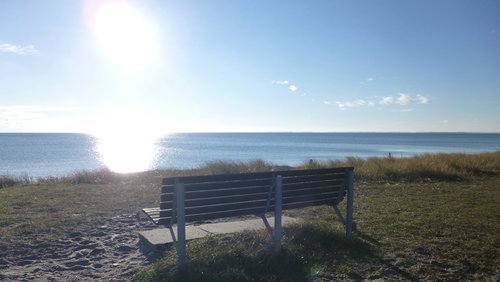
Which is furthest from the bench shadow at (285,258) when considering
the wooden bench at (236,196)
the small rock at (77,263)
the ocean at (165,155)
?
the ocean at (165,155)

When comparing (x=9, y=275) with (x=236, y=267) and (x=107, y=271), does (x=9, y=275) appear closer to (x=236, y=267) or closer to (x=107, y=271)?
(x=107, y=271)

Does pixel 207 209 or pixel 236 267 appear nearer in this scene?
pixel 236 267

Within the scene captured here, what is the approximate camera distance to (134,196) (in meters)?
10.8

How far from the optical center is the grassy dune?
466 centimetres

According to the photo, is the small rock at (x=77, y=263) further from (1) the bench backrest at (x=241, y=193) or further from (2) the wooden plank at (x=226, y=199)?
(2) the wooden plank at (x=226, y=199)

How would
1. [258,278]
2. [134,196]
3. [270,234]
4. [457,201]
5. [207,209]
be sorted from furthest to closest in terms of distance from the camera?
[134,196], [457,201], [270,234], [207,209], [258,278]

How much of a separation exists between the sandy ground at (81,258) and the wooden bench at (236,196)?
56 cm

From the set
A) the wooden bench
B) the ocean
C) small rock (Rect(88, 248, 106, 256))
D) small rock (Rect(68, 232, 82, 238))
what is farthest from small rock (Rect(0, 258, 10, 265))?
the ocean

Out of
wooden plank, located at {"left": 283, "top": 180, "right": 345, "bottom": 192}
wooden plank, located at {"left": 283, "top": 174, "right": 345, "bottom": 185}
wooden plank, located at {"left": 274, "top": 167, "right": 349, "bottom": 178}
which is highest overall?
wooden plank, located at {"left": 274, "top": 167, "right": 349, "bottom": 178}

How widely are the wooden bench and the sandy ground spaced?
22.1 inches

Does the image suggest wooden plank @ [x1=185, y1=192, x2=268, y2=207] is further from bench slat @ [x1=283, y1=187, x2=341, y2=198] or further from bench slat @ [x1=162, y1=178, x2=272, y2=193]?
bench slat @ [x1=283, y1=187, x2=341, y2=198]

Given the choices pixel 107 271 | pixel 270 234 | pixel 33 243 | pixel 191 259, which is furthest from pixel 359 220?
pixel 33 243

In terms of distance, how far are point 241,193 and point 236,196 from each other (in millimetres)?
79

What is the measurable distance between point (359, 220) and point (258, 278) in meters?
3.37
